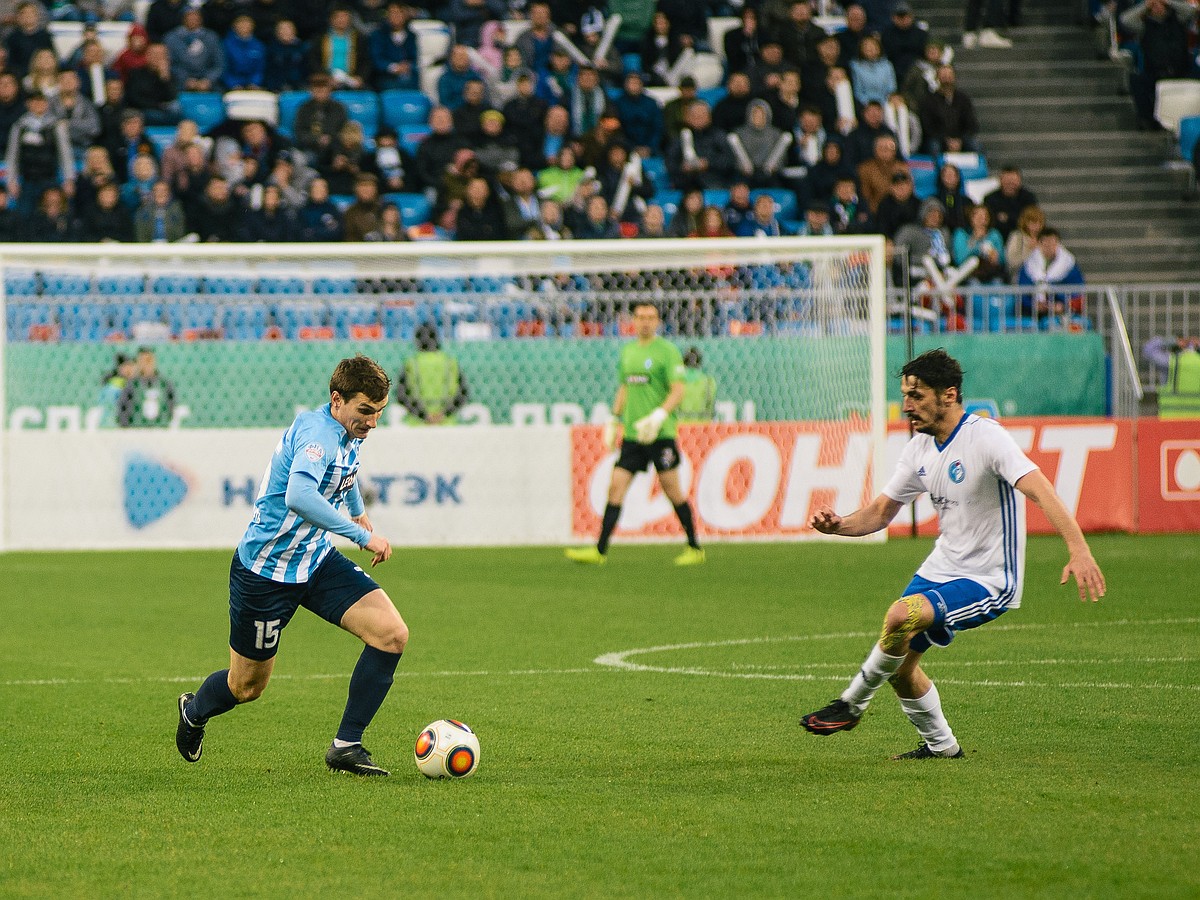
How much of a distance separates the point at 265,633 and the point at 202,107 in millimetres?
16456

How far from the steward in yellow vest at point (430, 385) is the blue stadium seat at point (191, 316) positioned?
2.01 meters

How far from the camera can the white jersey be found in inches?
253

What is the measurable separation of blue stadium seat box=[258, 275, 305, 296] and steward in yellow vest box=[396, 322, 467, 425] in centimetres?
154

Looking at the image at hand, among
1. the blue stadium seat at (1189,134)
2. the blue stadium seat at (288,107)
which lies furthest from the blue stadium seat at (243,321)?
the blue stadium seat at (1189,134)

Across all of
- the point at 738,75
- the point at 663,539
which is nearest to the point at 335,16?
the point at 738,75

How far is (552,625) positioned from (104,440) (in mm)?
7409

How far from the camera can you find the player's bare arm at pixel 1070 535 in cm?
607

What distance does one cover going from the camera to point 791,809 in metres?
5.67

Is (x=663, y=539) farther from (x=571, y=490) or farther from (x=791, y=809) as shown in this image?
(x=791, y=809)

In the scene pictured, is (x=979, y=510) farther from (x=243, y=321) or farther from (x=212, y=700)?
(x=243, y=321)

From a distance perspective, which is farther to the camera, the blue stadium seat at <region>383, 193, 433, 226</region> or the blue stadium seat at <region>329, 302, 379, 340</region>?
the blue stadium seat at <region>383, 193, 433, 226</region>

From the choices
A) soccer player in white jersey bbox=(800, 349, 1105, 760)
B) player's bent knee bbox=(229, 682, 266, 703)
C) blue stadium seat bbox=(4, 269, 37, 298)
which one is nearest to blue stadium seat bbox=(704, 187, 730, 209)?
blue stadium seat bbox=(4, 269, 37, 298)

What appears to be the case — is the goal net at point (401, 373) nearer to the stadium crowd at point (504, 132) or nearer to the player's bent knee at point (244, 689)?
the stadium crowd at point (504, 132)

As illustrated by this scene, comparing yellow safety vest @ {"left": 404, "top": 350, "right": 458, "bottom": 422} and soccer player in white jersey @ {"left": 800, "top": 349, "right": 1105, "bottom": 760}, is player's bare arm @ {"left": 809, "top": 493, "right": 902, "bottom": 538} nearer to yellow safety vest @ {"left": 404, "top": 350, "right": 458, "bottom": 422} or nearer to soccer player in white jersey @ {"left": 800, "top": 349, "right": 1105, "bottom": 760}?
soccer player in white jersey @ {"left": 800, "top": 349, "right": 1105, "bottom": 760}
